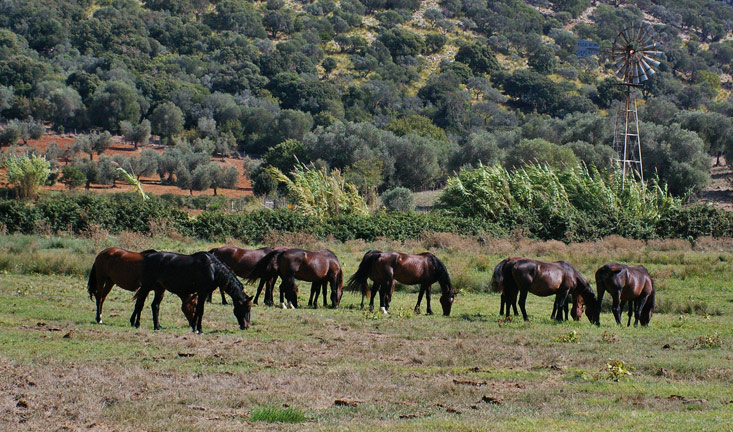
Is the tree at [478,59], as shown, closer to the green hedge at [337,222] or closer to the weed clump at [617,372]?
the green hedge at [337,222]

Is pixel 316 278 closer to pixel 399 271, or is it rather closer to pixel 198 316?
pixel 399 271

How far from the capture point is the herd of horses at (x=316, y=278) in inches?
616

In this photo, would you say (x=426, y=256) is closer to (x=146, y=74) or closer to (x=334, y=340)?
(x=334, y=340)

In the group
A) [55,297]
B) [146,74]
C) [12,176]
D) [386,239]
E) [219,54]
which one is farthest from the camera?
[219,54]

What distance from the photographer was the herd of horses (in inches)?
616

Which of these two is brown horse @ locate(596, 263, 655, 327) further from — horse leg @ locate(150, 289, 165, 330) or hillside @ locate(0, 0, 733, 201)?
hillside @ locate(0, 0, 733, 201)

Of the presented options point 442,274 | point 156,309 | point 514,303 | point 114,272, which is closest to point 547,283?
point 514,303

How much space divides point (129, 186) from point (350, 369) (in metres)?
67.0

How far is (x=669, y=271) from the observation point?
29.7 metres

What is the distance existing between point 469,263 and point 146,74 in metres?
111

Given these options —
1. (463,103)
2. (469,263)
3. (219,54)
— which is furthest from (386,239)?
(219,54)

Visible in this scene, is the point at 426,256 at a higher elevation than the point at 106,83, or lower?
lower

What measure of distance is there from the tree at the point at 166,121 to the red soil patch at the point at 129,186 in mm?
6470

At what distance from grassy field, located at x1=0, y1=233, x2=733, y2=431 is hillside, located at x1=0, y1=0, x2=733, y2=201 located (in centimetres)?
5488
